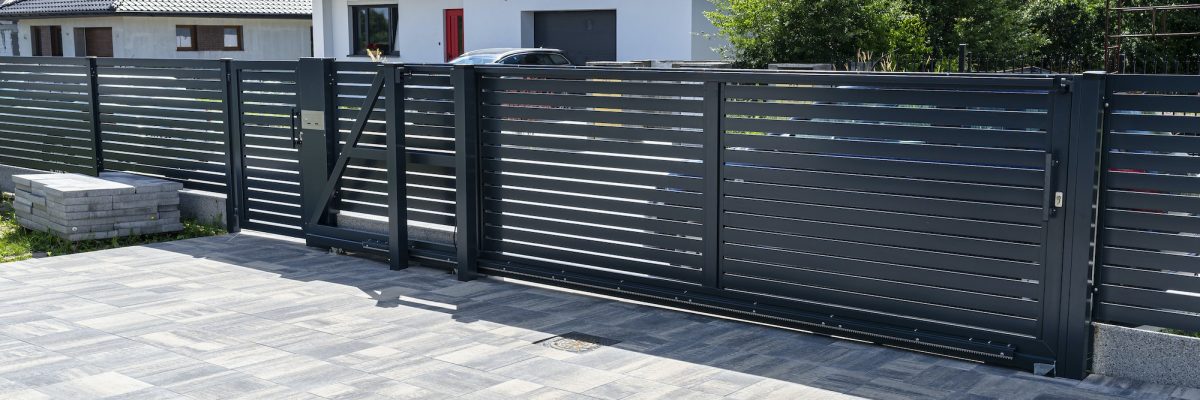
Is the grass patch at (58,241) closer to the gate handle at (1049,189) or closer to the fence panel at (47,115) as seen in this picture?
the fence panel at (47,115)

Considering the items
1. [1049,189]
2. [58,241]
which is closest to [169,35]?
[58,241]

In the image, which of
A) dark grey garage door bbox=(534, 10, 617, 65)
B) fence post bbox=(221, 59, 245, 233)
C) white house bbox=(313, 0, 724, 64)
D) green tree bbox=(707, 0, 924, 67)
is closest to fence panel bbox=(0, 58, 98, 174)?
fence post bbox=(221, 59, 245, 233)

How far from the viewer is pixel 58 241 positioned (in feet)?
35.8

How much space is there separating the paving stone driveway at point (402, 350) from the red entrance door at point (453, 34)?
25.3m

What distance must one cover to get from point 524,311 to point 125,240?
4965 millimetres

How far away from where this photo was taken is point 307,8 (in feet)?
162

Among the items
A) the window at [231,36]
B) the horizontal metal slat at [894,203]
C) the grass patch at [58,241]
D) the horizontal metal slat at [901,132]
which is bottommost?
the grass patch at [58,241]

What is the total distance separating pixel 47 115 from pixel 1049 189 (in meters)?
11.4

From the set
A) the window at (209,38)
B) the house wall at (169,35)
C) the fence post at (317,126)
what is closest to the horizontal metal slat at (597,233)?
the fence post at (317,126)

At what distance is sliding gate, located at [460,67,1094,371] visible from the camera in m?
6.41

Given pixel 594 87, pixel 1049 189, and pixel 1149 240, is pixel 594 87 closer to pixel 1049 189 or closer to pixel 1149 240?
pixel 1049 189

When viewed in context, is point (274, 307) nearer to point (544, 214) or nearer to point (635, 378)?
point (544, 214)

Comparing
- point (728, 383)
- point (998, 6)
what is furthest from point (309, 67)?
point (998, 6)

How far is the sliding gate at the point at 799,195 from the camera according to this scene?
21.0ft
